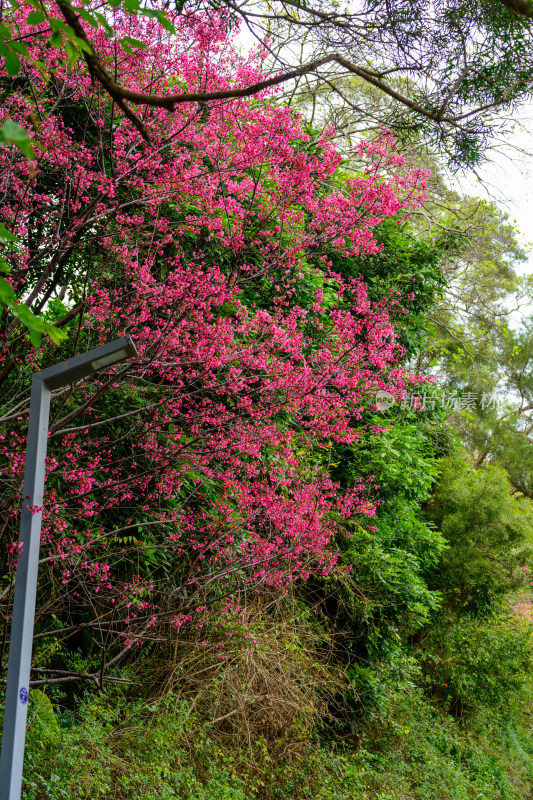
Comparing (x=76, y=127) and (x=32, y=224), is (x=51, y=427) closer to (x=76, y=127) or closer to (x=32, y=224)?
(x=32, y=224)

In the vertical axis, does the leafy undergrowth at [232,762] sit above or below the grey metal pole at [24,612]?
below

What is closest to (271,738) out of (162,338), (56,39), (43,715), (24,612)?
(43,715)

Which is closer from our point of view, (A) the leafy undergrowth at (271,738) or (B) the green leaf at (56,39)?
(B) the green leaf at (56,39)

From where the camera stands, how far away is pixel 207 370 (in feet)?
19.5

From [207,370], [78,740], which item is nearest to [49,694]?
[78,740]

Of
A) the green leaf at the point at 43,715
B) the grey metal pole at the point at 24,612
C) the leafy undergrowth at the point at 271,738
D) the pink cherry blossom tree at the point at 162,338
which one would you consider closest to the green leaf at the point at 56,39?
the grey metal pole at the point at 24,612

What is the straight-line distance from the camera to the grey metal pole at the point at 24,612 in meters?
→ 3.09

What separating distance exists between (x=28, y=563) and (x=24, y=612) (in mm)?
203

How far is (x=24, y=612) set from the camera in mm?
3201

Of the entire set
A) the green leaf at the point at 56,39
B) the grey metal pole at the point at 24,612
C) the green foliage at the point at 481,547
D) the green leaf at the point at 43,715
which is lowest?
the green leaf at the point at 43,715

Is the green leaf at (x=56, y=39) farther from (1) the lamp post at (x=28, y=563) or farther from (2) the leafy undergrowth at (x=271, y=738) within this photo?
(2) the leafy undergrowth at (x=271, y=738)

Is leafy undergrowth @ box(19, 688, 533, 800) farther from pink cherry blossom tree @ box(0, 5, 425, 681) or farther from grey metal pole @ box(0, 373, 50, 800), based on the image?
grey metal pole @ box(0, 373, 50, 800)

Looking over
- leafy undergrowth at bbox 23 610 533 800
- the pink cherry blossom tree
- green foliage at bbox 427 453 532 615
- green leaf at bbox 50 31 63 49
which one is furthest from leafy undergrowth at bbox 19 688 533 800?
green leaf at bbox 50 31 63 49

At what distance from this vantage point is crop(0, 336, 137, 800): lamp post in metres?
3.09
